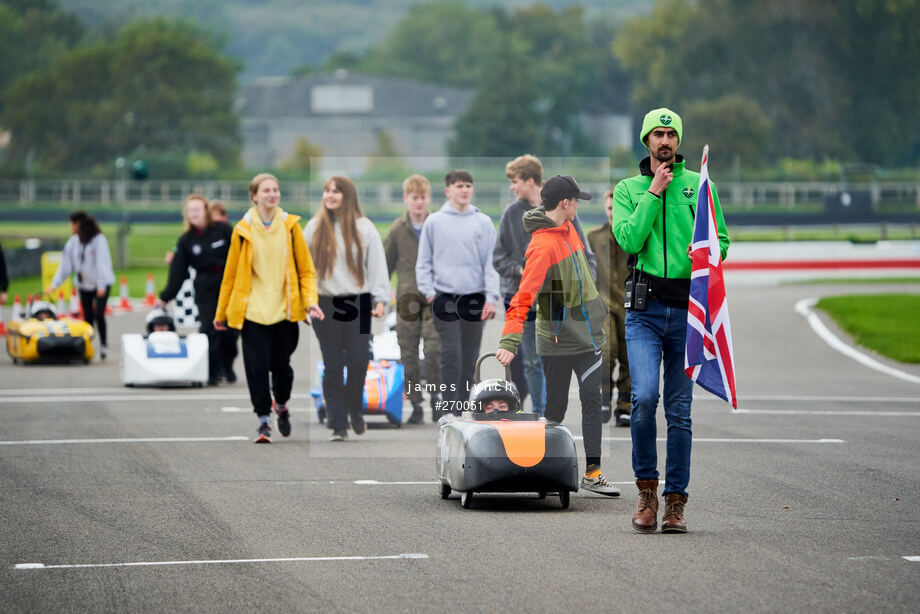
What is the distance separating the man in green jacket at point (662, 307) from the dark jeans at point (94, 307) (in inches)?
470

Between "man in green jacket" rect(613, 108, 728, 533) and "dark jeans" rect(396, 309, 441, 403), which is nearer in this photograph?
"man in green jacket" rect(613, 108, 728, 533)

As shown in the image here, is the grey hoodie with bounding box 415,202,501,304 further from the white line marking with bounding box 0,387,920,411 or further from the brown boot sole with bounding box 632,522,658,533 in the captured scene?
the brown boot sole with bounding box 632,522,658,533

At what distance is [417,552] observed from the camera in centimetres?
747

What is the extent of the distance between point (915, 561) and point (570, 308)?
286 centimetres

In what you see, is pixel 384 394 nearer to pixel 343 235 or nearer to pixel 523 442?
pixel 343 235

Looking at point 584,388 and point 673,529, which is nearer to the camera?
point 673,529

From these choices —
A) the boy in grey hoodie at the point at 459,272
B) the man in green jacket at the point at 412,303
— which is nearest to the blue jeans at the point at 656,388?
the boy in grey hoodie at the point at 459,272

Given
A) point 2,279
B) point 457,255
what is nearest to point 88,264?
point 2,279

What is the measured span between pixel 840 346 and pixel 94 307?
9.88 metres

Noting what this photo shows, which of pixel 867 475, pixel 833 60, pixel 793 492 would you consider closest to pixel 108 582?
pixel 793 492

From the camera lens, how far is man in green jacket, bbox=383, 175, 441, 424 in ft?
43.4

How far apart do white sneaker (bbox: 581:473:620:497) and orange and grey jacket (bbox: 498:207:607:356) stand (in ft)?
2.48

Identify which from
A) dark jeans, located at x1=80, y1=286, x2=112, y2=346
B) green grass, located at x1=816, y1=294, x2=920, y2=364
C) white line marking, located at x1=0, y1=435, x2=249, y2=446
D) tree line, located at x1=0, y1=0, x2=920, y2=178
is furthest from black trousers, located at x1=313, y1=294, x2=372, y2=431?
tree line, located at x1=0, y1=0, x2=920, y2=178

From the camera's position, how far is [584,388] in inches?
376
